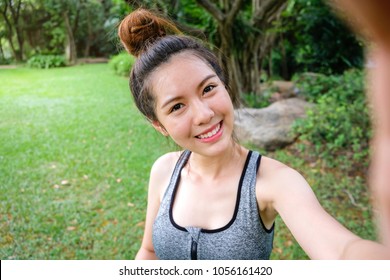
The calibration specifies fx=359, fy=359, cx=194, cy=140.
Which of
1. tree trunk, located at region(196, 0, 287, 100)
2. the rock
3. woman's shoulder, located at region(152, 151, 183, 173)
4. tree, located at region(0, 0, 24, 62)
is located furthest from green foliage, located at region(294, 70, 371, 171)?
tree, located at region(0, 0, 24, 62)

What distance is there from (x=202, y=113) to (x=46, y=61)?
1181 millimetres

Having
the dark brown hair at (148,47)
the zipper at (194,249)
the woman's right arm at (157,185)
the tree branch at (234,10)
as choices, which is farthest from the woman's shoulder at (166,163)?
the tree branch at (234,10)

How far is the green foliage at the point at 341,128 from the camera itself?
256 centimetres

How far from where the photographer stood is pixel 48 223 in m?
1.98

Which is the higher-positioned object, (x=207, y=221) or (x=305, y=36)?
(x=207, y=221)

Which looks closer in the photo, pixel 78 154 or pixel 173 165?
pixel 173 165

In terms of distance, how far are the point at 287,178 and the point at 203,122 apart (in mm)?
226

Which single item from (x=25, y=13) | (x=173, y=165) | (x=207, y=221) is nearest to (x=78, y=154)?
(x=25, y=13)

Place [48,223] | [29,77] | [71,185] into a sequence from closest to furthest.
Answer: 1. [29,77]
2. [48,223]
3. [71,185]

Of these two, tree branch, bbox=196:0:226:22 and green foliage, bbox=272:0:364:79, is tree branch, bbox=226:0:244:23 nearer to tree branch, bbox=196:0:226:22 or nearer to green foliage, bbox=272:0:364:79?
tree branch, bbox=196:0:226:22

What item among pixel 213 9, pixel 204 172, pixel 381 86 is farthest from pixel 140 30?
pixel 213 9

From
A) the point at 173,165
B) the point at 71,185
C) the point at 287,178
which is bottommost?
A: the point at 71,185

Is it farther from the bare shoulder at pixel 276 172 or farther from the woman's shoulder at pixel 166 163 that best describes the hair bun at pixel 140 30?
the bare shoulder at pixel 276 172
